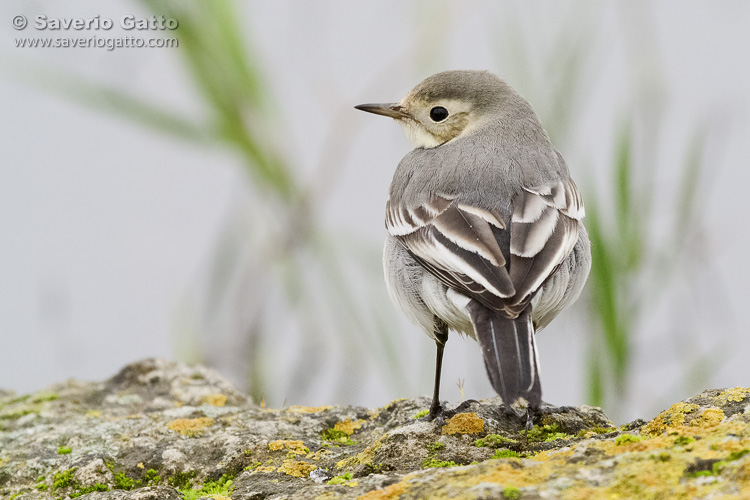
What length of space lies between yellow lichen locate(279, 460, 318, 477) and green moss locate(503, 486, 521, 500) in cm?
141

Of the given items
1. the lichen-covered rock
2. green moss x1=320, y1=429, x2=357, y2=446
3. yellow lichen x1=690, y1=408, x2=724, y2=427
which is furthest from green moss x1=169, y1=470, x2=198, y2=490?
yellow lichen x1=690, y1=408, x2=724, y2=427

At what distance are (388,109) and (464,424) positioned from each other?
10.2 ft

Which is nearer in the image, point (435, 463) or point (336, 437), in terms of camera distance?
point (435, 463)

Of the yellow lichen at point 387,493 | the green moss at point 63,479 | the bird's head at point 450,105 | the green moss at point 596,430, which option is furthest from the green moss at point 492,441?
the bird's head at point 450,105

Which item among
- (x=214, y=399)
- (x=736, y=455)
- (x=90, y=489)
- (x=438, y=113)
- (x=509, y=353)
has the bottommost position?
(x=90, y=489)

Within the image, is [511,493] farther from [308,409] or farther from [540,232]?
[308,409]

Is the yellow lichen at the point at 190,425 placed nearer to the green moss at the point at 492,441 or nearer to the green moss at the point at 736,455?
the green moss at the point at 492,441

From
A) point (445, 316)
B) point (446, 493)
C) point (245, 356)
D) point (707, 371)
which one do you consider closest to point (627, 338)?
point (707, 371)

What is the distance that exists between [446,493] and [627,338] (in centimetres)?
435

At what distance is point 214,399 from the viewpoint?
18.0ft

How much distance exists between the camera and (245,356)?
23.7 feet

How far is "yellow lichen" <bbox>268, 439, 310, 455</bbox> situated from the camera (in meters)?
4.16

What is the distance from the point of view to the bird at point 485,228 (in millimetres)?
3754

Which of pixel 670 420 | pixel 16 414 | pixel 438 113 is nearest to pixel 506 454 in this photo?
pixel 670 420
